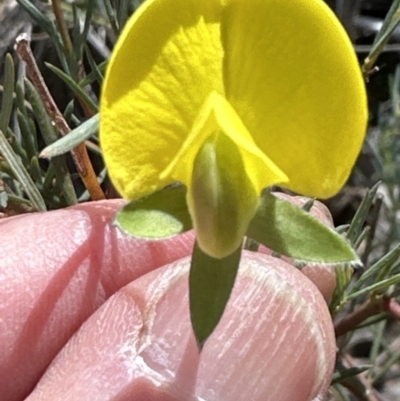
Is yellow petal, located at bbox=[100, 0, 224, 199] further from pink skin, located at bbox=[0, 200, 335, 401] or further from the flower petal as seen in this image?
pink skin, located at bbox=[0, 200, 335, 401]

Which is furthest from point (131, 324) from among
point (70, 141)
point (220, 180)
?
point (220, 180)

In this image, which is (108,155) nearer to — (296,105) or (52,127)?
(296,105)

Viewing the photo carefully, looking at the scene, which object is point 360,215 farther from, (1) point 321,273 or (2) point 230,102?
(2) point 230,102

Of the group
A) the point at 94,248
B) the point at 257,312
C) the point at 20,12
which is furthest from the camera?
the point at 20,12

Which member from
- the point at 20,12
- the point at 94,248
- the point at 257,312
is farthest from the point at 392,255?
the point at 20,12

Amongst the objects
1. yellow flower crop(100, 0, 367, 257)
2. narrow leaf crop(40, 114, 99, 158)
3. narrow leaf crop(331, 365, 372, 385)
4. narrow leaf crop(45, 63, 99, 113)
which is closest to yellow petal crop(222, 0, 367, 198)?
yellow flower crop(100, 0, 367, 257)

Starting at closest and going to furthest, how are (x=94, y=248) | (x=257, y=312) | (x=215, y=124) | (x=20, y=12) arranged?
(x=215, y=124)
(x=257, y=312)
(x=94, y=248)
(x=20, y=12)

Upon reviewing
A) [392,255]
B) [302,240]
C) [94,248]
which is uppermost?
[302,240]
